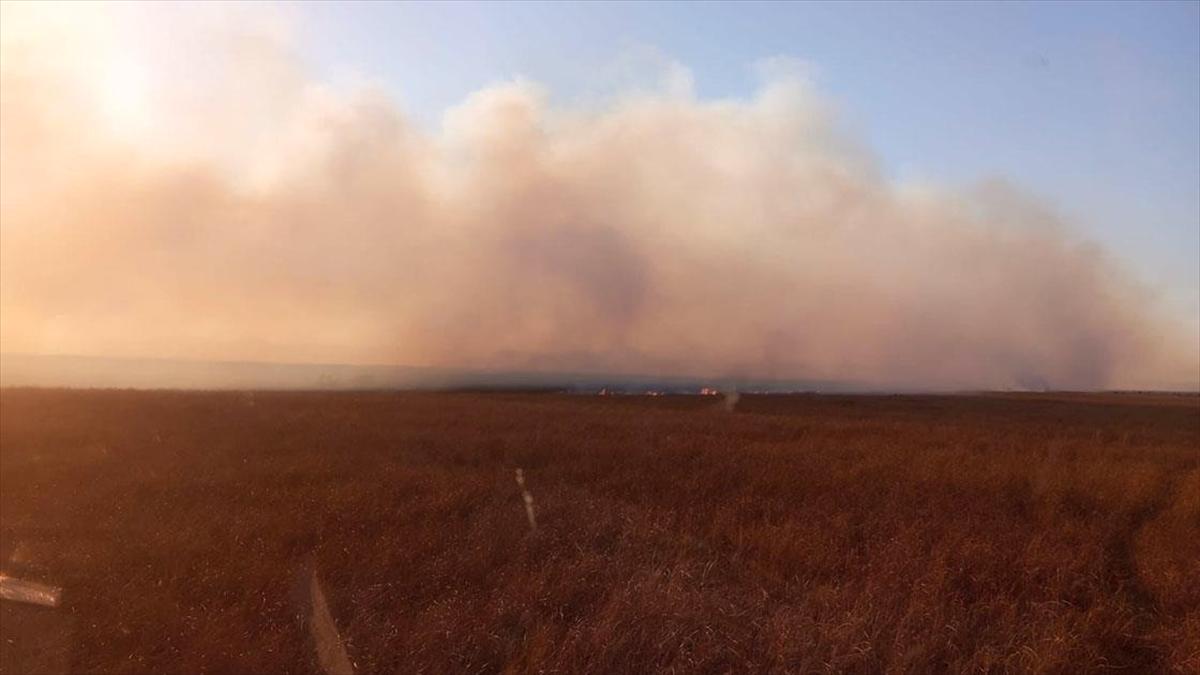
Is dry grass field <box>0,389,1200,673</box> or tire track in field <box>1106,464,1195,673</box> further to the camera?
tire track in field <box>1106,464,1195,673</box>

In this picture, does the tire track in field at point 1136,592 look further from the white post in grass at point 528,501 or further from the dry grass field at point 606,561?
the white post in grass at point 528,501

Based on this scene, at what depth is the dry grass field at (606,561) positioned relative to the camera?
5062mm

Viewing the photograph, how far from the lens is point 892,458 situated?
13500 millimetres

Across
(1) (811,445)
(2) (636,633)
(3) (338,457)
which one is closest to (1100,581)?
(2) (636,633)

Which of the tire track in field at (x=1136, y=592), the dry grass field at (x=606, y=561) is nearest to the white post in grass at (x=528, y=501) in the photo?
the dry grass field at (x=606, y=561)

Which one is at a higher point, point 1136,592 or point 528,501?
point 528,501

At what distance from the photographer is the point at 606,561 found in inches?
262

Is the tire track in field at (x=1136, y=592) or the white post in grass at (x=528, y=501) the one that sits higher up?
the white post in grass at (x=528, y=501)

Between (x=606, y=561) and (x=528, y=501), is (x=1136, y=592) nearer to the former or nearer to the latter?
(x=606, y=561)

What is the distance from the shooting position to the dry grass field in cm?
506

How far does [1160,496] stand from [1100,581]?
5423 millimetres

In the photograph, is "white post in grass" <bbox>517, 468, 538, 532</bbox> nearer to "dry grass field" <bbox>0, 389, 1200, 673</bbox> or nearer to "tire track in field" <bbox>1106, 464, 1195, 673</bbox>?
"dry grass field" <bbox>0, 389, 1200, 673</bbox>

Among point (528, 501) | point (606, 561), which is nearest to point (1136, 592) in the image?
point (606, 561)

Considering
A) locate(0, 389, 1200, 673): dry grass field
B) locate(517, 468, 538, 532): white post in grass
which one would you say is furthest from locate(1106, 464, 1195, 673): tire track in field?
locate(517, 468, 538, 532): white post in grass
